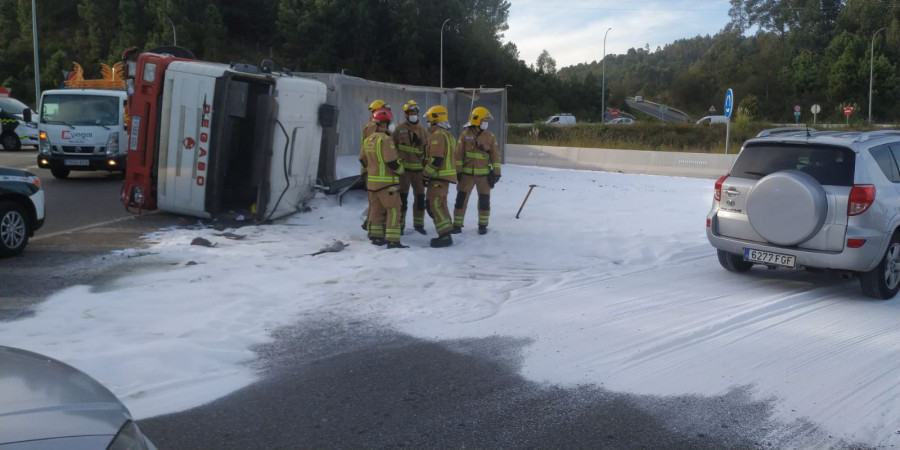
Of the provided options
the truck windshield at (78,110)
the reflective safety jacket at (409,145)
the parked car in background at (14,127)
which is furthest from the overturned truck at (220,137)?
the parked car in background at (14,127)

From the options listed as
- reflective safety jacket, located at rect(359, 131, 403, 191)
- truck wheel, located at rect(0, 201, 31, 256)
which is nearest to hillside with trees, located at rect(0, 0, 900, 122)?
reflective safety jacket, located at rect(359, 131, 403, 191)

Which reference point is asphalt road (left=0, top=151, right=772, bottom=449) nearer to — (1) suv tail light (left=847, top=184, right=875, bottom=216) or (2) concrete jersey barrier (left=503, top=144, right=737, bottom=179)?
(1) suv tail light (left=847, top=184, right=875, bottom=216)

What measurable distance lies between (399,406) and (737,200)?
485 centimetres

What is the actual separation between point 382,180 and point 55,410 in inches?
282

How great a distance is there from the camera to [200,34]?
188ft

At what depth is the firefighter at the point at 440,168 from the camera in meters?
10.3

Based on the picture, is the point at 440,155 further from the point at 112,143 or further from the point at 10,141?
the point at 10,141

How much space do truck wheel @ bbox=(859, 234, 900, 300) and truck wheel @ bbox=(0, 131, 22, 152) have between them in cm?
2778

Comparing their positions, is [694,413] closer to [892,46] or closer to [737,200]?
[737,200]

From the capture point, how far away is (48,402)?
274 cm

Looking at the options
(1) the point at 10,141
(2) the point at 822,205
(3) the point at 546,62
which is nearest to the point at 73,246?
(2) the point at 822,205

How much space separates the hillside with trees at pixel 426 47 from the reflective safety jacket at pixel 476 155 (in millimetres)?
42722

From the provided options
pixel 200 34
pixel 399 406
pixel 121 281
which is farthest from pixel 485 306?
pixel 200 34

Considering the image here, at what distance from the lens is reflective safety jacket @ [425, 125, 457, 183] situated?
33.7 feet
